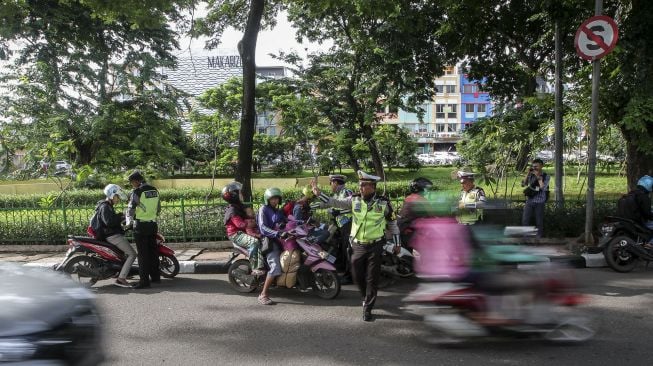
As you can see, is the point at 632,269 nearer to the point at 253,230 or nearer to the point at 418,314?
the point at 418,314

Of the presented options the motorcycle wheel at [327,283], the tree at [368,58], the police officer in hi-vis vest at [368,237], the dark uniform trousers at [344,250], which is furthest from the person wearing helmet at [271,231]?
the tree at [368,58]

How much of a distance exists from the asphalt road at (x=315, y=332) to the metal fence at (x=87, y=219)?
3007 millimetres

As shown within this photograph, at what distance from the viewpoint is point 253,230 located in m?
6.86

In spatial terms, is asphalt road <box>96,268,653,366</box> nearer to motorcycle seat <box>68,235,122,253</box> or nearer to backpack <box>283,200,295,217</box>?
motorcycle seat <box>68,235,122,253</box>

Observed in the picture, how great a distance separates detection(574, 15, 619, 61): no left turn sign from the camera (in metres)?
7.54

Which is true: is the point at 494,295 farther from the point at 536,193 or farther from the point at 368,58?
the point at 368,58

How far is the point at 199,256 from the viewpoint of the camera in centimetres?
912

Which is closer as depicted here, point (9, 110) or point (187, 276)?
point (187, 276)

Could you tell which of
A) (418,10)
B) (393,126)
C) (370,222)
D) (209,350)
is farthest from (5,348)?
(393,126)

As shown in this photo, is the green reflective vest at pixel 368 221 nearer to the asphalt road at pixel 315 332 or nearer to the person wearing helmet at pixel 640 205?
the asphalt road at pixel 315 332

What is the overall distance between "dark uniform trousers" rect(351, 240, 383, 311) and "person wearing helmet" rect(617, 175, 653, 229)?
438 cm

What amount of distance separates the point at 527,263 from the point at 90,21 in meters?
17.1

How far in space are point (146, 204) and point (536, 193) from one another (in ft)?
21.9

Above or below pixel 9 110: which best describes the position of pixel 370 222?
below
